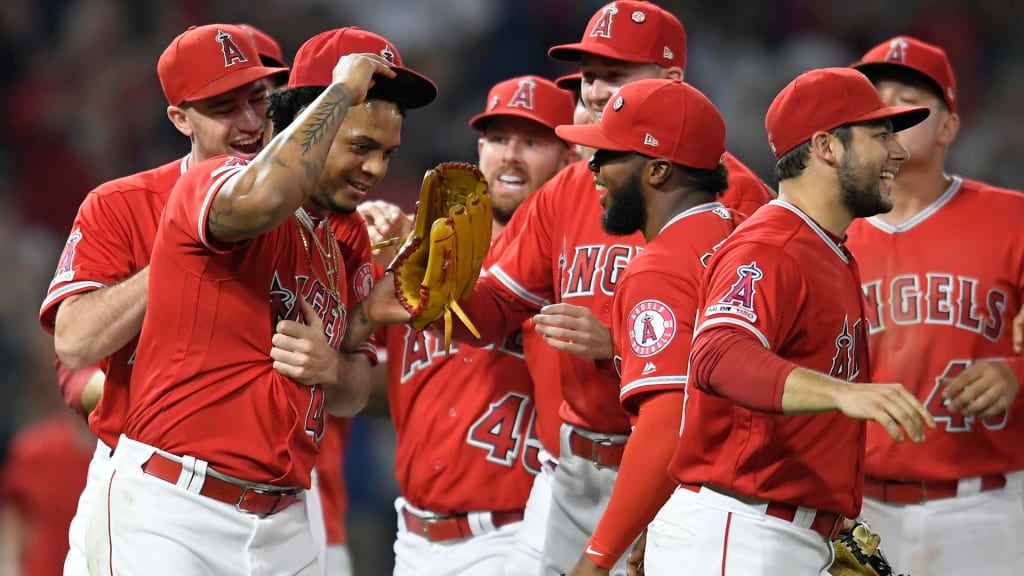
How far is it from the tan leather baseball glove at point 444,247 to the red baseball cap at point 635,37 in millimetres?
860

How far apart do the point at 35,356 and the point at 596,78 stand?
3.75 m

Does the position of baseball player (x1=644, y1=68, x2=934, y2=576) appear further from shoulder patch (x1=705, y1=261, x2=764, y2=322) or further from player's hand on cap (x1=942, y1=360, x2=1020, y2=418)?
player's hand on cap (x1=942, y1=360, x2=1020, y2=418)

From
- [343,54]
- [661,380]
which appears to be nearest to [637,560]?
[661,380]

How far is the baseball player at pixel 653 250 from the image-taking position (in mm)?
3514

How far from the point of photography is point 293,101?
383 centimetres

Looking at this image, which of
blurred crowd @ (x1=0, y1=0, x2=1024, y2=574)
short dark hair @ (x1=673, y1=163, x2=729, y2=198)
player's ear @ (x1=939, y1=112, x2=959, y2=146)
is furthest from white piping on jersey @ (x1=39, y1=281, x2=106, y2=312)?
Answer: blurred crowd @ (x1=0, y1=0, x2=1024, y2=574)

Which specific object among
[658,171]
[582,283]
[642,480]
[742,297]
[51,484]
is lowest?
[51,484]

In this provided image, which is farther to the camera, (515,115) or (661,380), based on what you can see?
(515,115)

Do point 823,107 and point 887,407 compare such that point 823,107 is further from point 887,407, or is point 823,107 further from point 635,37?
point 635,37

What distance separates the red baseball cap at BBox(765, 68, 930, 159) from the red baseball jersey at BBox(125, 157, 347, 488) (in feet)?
4.33

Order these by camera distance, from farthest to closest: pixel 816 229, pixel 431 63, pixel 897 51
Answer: pixel 431 63
pixel 897 51
pixel 816 229

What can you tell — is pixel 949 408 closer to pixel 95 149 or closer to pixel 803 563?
pixel 803 563

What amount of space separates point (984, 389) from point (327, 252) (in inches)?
84.5

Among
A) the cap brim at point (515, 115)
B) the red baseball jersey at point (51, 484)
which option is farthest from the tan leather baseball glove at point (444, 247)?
the red baseball jersey at point (51, 484)
